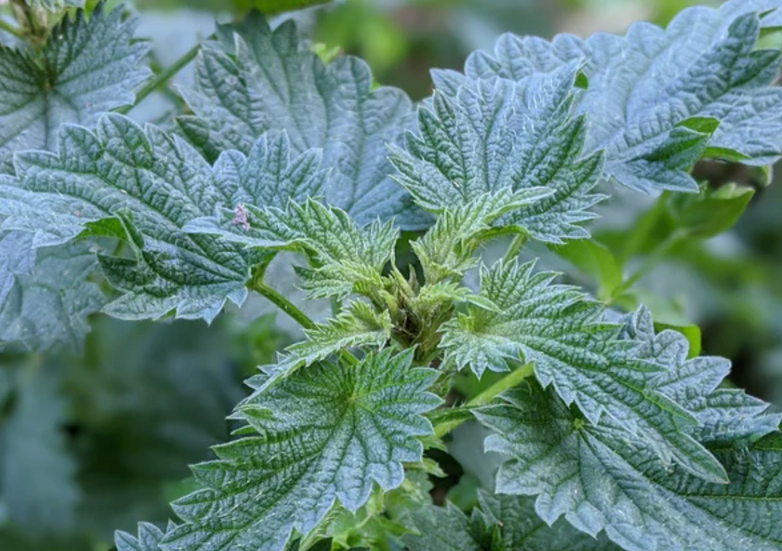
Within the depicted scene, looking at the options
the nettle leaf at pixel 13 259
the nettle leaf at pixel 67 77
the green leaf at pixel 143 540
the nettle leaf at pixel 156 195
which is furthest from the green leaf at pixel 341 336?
the nettle leaf at pixel 67 77

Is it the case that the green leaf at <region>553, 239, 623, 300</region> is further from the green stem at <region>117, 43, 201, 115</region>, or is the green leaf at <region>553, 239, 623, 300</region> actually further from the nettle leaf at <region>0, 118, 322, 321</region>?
the green stem at <region>117, 43, 201, 115</region>

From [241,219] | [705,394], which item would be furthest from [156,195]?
[705,394]

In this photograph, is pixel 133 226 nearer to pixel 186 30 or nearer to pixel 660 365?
pixel 660 365

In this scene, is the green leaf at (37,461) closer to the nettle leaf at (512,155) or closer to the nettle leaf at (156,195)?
the nettle leaf at (156,195)

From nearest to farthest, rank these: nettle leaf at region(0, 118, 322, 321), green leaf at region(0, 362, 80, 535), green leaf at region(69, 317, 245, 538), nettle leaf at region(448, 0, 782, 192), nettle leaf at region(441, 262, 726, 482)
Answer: nettle leaf at region(441, 262, 726, 482) < nettle leaf at region(0, 118, 322, 321) < nettle leaf at region(448, 0, 782, 192) < green leaf at region(69, 317, 245, 538) < green leaf at region(0, 362, 80, 535)

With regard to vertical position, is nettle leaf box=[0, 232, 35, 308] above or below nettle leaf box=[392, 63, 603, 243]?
above

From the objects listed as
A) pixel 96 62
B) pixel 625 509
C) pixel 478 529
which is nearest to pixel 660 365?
pixel 625 509

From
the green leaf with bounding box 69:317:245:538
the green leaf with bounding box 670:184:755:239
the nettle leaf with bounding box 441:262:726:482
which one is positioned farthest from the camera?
the green leaf with bounding box 69:317:245:538

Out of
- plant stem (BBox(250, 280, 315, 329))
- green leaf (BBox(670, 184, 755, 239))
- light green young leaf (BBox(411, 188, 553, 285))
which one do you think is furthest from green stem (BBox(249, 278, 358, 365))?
green leaf (BBox(670, 184, 755, 239))
